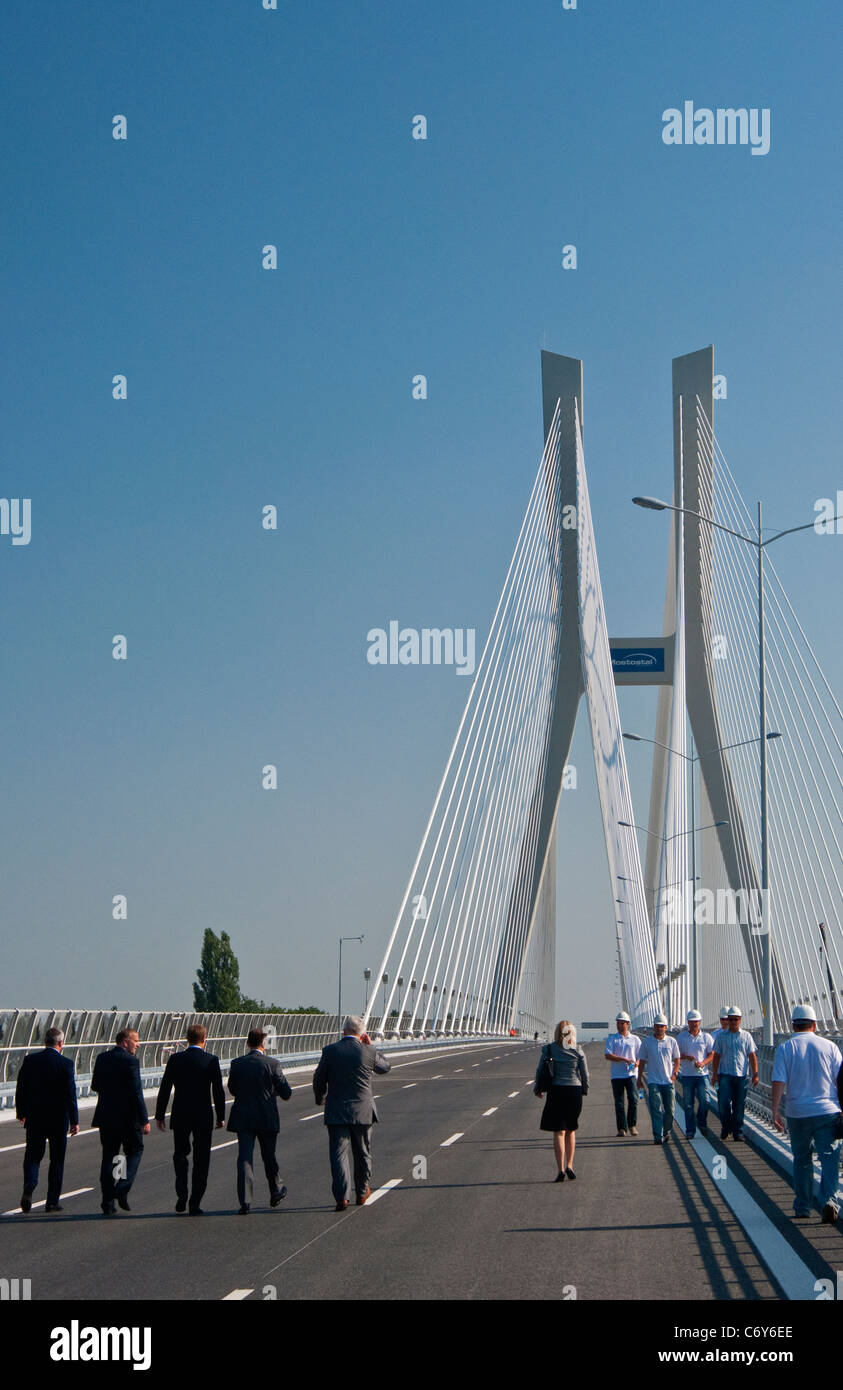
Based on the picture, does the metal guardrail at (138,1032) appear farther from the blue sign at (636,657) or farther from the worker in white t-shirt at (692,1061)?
the blue sign at (636,657)

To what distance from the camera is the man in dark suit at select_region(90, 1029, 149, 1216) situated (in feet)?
43.4

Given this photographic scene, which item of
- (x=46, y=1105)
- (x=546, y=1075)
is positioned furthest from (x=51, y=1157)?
(x=546, y=1075)

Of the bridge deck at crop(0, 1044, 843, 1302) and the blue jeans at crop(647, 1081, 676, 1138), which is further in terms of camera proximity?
the blue jeans at crop(647, 1081, 676, 1138)

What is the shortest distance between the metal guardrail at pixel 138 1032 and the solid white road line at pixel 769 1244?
4740 mm

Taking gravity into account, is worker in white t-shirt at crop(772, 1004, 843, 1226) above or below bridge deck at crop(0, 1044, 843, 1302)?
above

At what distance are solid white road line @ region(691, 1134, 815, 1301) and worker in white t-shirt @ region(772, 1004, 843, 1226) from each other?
47 cm

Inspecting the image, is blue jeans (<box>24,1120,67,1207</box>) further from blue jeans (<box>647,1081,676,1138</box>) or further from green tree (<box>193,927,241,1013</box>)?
green tree (<box>193,927,241,1013</box>)

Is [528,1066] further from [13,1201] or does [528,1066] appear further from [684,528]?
[13,1201]

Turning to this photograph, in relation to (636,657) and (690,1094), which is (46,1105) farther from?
(636,657)

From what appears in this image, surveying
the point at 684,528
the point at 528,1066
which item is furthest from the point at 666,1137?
the point at 684,528

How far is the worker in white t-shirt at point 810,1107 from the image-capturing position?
1166 cm

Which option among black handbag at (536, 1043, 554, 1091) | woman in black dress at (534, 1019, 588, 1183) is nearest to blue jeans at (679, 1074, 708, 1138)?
woman in black dress at (534, 1019, 588, 1183)

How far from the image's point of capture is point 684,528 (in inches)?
1832
